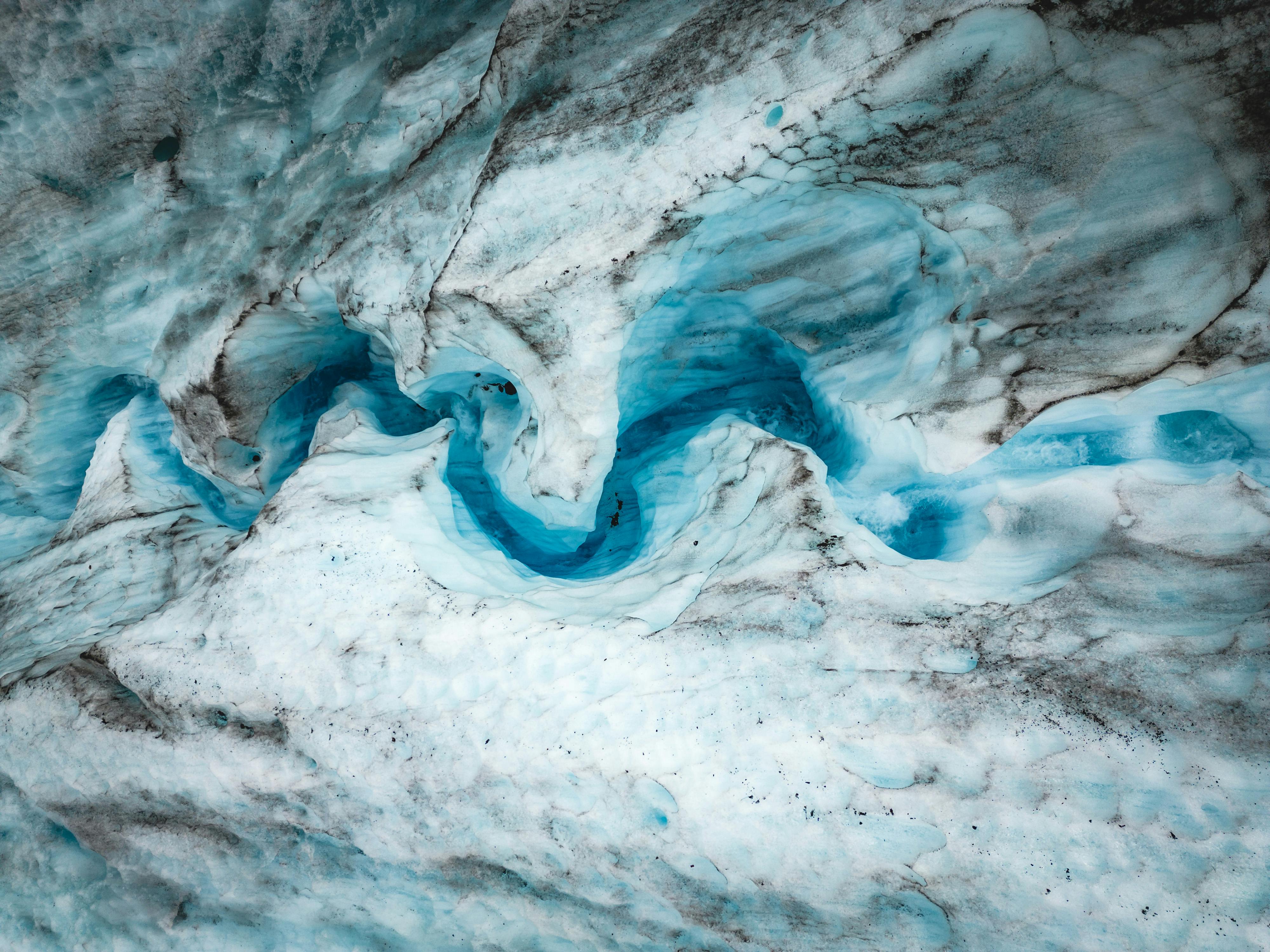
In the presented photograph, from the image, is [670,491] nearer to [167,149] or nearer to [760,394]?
[760,394]

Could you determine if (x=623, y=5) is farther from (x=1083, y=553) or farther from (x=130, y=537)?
(x=130, y=537)

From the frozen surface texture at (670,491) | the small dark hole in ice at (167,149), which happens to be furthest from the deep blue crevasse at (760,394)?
the small dark hole in ice at (167,149)

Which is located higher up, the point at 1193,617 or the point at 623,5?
the point at 623,5

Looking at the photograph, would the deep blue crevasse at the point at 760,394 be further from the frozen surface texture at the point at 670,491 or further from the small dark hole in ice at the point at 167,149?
the small dark hole in ice at the point at 167,149

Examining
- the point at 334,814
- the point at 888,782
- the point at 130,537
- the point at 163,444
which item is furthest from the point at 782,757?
the point at 163,444

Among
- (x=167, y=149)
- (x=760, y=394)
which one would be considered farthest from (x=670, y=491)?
(x=167, y=149)

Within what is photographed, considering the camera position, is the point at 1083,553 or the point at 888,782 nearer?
the point at 888,782

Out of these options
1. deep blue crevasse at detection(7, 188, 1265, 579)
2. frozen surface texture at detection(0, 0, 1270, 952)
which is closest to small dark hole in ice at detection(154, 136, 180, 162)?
frozen surface texture at detection(0, 0, 1270, 952)
